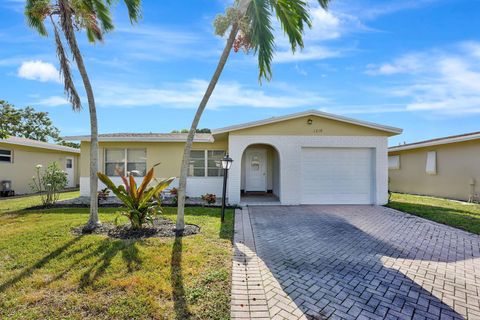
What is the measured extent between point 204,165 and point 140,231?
7107 millimetres

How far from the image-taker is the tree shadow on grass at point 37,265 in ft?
11.1

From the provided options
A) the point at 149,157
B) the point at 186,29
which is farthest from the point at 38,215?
the point at 186,29

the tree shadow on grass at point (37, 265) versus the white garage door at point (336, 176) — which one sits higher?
the white garage door at point (336, 176)

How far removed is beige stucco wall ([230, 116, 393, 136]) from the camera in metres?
10.4

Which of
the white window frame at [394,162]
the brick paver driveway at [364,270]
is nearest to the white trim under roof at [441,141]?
the white window frame at [394,162]

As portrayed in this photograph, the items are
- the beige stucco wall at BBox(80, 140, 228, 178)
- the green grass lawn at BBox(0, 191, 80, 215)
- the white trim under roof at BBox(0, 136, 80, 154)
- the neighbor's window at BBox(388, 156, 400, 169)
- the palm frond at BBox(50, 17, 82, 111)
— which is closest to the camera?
the palm frond at BBox(50, 17, 82, 111)

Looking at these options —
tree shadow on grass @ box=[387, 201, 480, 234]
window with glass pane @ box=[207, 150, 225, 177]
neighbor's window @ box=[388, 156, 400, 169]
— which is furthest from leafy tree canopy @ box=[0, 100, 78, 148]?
tree shadow on grass @ box=[387, 201, 480, 234]

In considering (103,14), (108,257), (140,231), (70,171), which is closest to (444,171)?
(140,231)

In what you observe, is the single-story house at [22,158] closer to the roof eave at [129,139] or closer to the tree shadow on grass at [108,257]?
the roof eave at [129,139]

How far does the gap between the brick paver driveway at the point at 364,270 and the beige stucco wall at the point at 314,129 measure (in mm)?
4372

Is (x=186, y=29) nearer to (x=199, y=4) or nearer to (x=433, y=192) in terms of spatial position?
(x=199, y=4)

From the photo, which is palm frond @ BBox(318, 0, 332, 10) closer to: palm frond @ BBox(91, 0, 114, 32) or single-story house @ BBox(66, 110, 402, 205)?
single-story house @ BBox(66, 110, 402, 205)

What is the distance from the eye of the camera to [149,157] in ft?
41.7

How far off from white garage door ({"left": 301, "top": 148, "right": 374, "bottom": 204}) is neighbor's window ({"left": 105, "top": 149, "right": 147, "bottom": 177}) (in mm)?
8219
